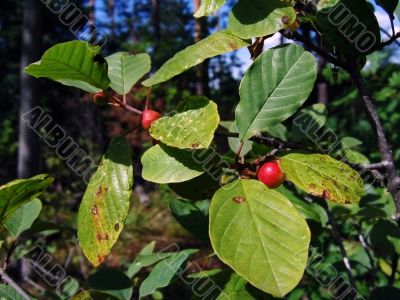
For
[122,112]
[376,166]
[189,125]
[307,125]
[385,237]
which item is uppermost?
[189,125]

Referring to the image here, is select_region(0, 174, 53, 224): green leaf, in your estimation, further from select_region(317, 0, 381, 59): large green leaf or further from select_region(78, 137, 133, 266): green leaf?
select_region(317, 0, 381, 59): large green leaf

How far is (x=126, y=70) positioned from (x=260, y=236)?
1.46 ft

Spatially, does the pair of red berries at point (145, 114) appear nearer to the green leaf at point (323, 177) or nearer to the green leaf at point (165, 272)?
the green leaf at point (323, 177)

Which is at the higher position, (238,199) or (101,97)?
(101,97)

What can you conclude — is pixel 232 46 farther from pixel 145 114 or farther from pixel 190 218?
pixel 190 218

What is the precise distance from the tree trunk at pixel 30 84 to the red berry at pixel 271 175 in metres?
4.56

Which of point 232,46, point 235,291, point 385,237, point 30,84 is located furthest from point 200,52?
point 30,84

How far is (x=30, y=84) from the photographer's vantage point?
189 inches

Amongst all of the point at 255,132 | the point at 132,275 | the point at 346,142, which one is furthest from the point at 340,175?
the point at 132,275

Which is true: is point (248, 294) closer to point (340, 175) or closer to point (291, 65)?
point (340, 175)

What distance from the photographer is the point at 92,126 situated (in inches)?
363

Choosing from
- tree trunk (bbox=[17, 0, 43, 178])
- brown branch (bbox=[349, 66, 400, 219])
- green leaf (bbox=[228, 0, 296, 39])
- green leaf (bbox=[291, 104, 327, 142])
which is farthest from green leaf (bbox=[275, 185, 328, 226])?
tree trunk (bbox=[17, 0, 43, 178])

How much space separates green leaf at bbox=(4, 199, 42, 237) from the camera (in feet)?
3.45

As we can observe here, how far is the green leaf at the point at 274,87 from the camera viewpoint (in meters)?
0.63
